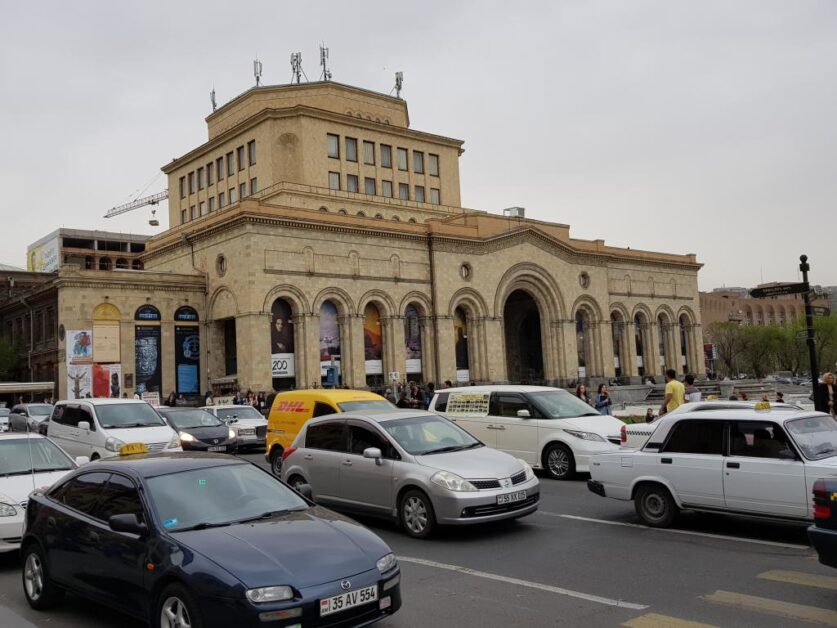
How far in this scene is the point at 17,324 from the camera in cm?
4812

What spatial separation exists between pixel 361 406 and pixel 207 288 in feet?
89.0

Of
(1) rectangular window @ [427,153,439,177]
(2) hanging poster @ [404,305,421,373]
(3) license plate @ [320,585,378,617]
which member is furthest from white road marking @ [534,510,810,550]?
(1) rectangular window @ [427,153,439,177]

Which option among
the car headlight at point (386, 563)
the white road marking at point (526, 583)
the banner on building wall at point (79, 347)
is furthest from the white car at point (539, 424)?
the banner on building wall at point (79, 347)

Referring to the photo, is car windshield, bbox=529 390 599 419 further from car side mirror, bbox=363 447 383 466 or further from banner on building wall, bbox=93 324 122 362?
banner on building wall, bbox=93 324 122 362

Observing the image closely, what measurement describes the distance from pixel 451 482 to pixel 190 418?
43.5 ft

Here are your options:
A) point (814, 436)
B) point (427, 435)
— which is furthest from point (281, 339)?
point (814, 436)

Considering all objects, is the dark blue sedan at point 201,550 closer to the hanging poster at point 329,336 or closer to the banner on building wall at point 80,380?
the banner on building wall at point 80,380

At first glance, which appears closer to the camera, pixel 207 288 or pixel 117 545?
pixel 117 545

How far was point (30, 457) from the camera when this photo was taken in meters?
10.0

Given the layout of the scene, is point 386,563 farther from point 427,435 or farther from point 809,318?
point 809,318

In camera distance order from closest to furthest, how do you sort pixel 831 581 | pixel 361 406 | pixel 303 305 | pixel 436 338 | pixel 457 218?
pixel 831 581 → pixel 361 406 → pixel 303 305 → pixel 436 338 → pixel 457 218

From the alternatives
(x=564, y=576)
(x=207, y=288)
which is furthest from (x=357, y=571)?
(x=207, y=288)

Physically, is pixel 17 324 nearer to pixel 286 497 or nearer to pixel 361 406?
pixel 361 406

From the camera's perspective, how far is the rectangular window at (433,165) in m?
54.8
